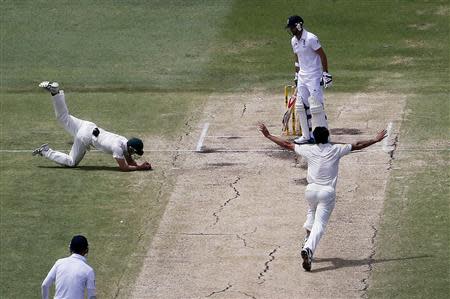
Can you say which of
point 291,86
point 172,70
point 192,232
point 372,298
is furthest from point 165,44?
point 372,298

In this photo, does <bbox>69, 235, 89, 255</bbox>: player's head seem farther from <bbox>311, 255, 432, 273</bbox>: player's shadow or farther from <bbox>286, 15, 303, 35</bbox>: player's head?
<bbox>286, 15, 303, 35</bbox>: player's head

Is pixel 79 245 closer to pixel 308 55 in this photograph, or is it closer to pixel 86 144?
pixel 86 144

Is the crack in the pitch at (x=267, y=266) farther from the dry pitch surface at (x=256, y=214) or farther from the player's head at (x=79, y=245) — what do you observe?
the player's head at (x=79, y=245)

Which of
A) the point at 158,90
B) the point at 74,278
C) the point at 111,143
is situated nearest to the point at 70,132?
the point at 111,143

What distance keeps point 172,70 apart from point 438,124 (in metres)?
6.73

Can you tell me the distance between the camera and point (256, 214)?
2259 cm

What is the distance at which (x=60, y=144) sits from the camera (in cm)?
2623

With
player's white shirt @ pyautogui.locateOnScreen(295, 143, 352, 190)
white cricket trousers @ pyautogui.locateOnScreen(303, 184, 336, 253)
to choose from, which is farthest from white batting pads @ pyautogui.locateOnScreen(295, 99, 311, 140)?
white cricket trousers @ pyautogui.locateOnScreen(303, 184, 336, 253)

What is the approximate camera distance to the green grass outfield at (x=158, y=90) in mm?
21469

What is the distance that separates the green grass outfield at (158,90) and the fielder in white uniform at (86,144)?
231mm

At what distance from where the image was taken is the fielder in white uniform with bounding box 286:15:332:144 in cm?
2428

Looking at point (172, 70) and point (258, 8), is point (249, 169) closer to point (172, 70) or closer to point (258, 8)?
point (172, 70)

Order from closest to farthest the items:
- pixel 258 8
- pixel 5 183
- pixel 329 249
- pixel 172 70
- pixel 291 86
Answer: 1. pixel 329 249
2. pixel 5 183
3. pixel 291 86
4. pixel 172 70
5. pixel 258 8

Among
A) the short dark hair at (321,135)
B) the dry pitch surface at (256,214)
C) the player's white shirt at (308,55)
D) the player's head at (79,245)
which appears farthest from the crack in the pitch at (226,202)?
the player's head at (79,245)
